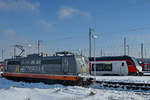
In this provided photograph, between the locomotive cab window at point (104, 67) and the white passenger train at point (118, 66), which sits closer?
the white passenger train at point (118, 66)

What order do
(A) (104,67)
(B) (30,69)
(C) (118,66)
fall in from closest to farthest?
(B) (30,69)
(C) (118,66)
(A) (104,67)

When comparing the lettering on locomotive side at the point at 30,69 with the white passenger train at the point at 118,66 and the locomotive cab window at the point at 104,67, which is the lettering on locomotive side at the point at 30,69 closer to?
the white passenger train at the point at 118,66

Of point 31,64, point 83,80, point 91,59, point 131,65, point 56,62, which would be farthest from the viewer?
point 91,59

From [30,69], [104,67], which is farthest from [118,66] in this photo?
[30,69]

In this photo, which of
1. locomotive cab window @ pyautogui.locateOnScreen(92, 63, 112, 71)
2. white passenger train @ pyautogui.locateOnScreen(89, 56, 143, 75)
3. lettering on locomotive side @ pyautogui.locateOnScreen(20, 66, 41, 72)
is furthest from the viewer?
locomotive cab window @ pyautogui.locateOnScreen(92, 63, 112, 71)

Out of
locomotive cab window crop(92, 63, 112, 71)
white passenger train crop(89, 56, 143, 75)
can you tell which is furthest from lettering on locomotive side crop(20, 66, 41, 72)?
locomotive cab window crop(92, 63, 112, 71)

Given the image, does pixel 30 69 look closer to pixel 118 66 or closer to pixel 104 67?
pixel 104 67

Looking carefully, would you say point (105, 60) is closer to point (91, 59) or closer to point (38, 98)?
point (91, 59)

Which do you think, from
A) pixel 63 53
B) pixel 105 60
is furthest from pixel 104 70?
pixel 63 53

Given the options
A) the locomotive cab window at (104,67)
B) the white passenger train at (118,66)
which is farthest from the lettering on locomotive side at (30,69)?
the locomotive cab window at (104,67)

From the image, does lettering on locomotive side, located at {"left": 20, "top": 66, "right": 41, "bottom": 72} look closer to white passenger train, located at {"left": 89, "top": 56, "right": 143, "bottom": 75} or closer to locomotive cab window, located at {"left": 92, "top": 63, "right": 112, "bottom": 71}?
white passenger train, located at {"left": 89, "top": 56, "right": 143, "bottom": 75}

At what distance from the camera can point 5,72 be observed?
2280 centimetres

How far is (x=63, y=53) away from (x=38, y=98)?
856 cm

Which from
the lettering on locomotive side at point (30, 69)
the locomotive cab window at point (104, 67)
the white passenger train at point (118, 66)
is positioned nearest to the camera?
the lettering on locomotive side at point (30, 69)
